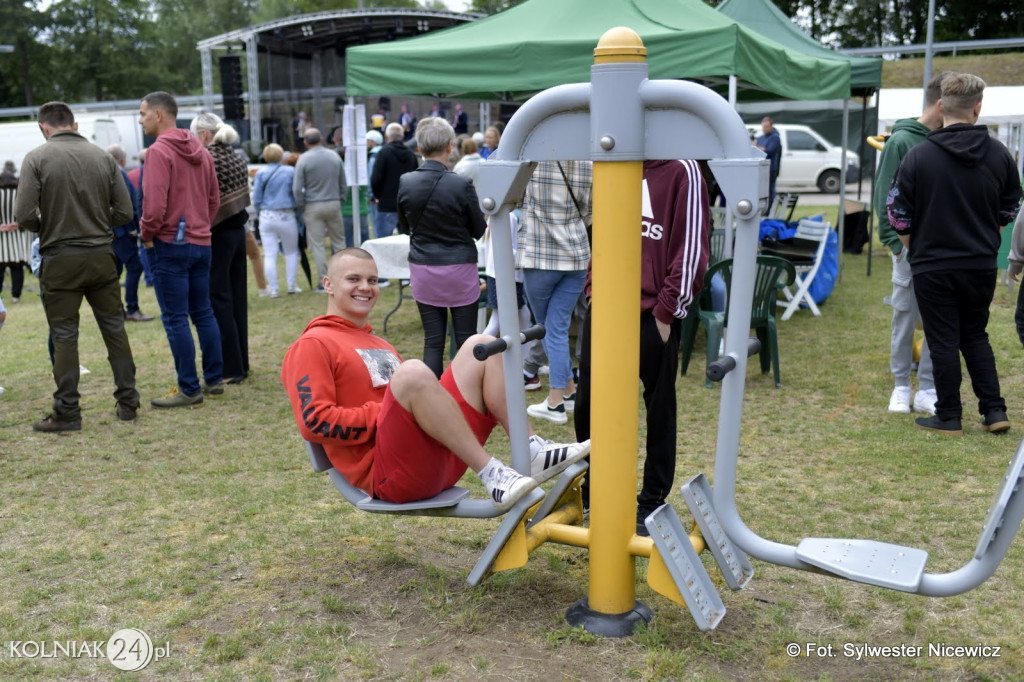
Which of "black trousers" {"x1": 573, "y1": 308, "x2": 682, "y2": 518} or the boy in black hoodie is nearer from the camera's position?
"black trousers" {"x1": 573, "y1": 308, "x2": 682, "y2": 518}

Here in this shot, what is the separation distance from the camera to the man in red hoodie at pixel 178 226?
225 inches

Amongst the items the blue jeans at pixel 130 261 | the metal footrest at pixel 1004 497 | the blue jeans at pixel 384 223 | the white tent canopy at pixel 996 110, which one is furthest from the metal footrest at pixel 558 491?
the white tent canopy at pixel 996 110

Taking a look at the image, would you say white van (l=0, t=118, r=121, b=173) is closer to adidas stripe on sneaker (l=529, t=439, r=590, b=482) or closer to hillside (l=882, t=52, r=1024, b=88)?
adidas stripe on sneaker (l=529, t=439, r=590, b=482)

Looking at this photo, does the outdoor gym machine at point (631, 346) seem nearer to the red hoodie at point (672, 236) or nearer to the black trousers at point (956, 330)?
the red hoodie at point (672, 236)

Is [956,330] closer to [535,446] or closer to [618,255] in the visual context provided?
[535,446]

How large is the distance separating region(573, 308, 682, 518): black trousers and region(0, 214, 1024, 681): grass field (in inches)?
14.3

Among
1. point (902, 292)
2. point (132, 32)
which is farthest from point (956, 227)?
point (132, 32)

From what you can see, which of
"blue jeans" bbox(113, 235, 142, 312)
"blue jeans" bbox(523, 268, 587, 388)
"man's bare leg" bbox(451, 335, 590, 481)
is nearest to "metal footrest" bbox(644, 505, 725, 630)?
"man's bare leg" bbox(451, 335, 590, 481)

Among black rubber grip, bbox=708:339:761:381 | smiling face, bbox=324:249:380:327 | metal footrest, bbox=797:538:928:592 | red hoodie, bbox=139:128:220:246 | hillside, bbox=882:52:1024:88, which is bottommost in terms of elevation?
metal footrest, bbox=797:538:928:592

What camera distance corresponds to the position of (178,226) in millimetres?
5801

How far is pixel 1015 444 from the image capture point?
5062 millimetres

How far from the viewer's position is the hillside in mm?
30328

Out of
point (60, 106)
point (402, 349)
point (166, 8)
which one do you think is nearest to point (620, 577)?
point (60, 106)

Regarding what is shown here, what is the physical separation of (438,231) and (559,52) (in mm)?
2137
